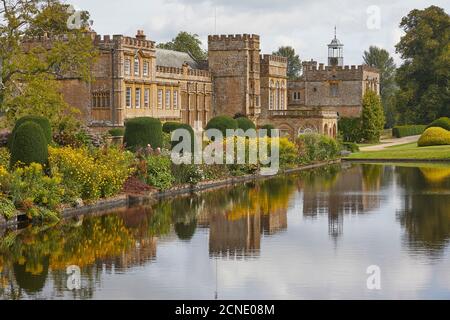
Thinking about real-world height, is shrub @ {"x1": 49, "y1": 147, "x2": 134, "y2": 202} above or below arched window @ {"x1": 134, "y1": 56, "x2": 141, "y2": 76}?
below

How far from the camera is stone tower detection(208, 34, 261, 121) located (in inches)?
2312

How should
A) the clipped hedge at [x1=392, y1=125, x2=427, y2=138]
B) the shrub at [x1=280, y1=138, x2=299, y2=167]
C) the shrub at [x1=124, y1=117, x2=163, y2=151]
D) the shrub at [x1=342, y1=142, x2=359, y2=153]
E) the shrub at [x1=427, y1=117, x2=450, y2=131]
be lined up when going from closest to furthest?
the shrub at [x1=124, y1=117, x2=163, y2=151] < the shrub at [x1=280, y1=138, x2=299, y2=167] < the shrub at [x1=342, y1=142, x2=359, y2=153] < the shrub at [x1=427, y1=117, x2=450, y2=131] < the clipped hedge at [x1=392, y1=125, x2=427, y2=138]

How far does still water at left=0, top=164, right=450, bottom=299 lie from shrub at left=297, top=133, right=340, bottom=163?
58.3 ft

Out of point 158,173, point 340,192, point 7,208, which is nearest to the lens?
point 7,208

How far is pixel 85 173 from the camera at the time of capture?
2541cm

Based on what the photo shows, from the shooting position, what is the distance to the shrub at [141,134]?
109ft

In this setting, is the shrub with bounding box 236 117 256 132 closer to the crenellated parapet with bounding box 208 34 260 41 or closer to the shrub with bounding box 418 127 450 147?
the crenellated parapet with bounding box 208 34 260 41

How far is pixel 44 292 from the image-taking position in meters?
14.9

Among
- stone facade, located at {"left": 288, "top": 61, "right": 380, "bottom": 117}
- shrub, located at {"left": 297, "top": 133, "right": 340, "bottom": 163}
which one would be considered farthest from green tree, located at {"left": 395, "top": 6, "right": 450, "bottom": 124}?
shrub, located at {"left": 297, "top": 133, "right": 340, "bottom": 163}

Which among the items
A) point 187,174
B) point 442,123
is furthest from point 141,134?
point 442,123

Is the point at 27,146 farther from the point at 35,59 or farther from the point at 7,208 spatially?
the point at 35,59

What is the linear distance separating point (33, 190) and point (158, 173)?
7468 millimetres

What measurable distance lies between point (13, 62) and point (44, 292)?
19.1m
